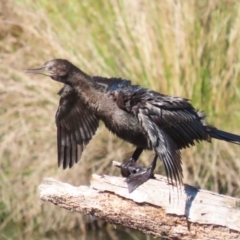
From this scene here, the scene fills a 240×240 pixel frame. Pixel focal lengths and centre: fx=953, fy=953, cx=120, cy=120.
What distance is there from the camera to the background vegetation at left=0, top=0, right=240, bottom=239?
771 centimetres

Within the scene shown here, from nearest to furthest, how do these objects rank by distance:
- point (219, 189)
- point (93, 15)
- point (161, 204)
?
point (161, 204) < point (219, 189) < point (93, 15)

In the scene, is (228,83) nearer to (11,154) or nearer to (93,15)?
(93,15)

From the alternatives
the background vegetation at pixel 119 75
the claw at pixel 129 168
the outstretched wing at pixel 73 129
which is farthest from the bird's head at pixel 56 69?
the background vegetation at pixel 119 75

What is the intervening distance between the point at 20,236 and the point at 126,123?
276cm

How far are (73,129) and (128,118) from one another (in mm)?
510

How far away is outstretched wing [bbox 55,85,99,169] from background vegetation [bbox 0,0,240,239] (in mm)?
2017

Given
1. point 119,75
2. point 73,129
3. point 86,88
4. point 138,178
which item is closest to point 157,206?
point 138,178

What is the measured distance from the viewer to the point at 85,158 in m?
7.82

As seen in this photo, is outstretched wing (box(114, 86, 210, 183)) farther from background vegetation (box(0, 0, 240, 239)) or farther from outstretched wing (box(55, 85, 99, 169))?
background vegetation (box(0, 0, 240, 239))

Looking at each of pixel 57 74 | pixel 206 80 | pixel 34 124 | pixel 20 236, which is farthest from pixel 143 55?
pixel 57 74

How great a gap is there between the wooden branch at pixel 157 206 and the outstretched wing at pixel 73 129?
690mm

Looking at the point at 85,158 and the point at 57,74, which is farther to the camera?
the point at 85,158

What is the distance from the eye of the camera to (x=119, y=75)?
805 centimetres

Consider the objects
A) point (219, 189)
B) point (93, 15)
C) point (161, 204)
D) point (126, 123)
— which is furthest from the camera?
point (93, 15)
